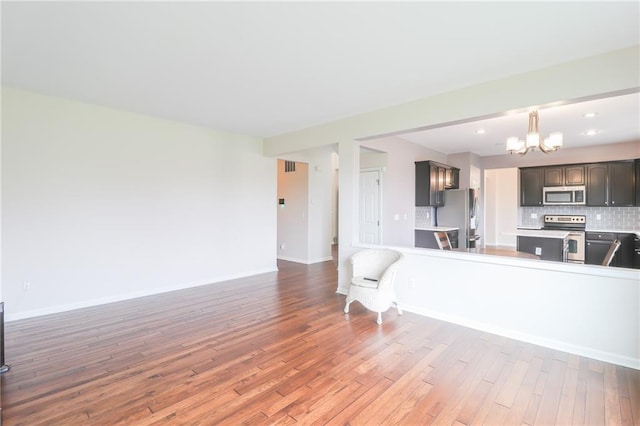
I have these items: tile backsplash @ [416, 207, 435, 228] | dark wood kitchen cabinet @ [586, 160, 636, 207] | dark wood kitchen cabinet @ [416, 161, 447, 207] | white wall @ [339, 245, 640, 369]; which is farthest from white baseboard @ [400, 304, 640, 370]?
dark wood kitchen cabinet @ [586, 160, 636, 207]

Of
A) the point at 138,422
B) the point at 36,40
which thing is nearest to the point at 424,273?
the point at 138,422

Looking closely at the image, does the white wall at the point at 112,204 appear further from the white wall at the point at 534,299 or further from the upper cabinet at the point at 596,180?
the upper cabinet at the point at 596,180

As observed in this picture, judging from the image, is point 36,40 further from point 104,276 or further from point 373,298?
point 373,298

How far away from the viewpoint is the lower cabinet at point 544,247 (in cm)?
454

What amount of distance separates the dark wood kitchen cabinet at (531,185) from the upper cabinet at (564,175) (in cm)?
13

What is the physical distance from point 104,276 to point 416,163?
19.1 ft

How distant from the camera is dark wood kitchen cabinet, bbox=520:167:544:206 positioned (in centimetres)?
684

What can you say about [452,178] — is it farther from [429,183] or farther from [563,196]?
[563,196]

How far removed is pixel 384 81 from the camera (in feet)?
10.6

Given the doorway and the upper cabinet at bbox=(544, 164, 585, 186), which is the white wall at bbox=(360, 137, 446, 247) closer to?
the doorway

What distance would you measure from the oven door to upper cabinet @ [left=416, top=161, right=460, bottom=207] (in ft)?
8.32

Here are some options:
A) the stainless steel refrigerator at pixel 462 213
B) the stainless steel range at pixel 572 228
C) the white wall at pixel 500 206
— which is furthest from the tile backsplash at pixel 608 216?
the stainless steel refrigerator at pixel 462 213

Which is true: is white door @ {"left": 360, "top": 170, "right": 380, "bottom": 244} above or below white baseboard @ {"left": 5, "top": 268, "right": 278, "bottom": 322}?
above

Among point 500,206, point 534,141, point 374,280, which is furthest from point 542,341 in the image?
point 500,206
